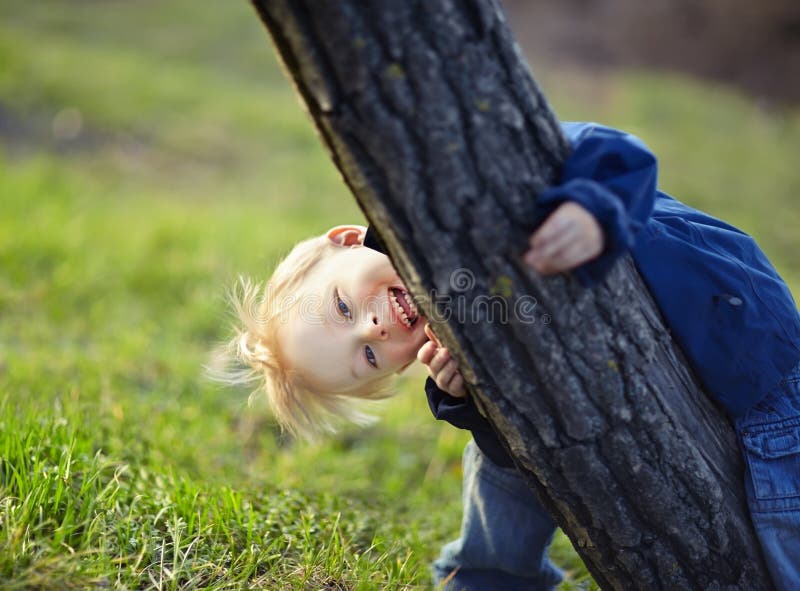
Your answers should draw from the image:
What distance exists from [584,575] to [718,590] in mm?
770

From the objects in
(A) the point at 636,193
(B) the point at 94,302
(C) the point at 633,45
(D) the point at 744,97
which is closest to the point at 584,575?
(A) the point at 636,193

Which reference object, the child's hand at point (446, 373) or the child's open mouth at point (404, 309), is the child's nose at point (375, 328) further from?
the child's hand at point (446, 373)

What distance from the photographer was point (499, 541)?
2.18 m

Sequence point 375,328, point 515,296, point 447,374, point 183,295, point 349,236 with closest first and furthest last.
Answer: point 515,296, point 447,374, point 375,328, point 349,236, point 183,295

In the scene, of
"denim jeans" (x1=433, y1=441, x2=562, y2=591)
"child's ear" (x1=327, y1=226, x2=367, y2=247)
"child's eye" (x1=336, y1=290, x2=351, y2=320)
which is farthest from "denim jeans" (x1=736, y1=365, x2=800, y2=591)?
"child's ear" (x1=327, y1=226, x2=367, y2=247)

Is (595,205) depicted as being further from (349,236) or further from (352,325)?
(349,236)

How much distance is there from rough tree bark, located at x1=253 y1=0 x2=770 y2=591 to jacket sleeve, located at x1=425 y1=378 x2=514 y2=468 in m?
0.27

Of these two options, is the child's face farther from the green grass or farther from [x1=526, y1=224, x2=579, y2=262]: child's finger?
[x1=526, y1=224, x2=579, y2=262]: child's finger

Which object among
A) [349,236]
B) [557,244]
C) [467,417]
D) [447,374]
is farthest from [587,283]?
[349,236]

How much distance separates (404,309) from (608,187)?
34.7 inches

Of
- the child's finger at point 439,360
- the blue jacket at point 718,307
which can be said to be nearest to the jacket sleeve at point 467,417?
the blue jacket at point 718,307

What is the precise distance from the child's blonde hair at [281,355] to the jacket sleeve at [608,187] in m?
1.10

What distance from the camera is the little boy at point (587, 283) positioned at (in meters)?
1.32

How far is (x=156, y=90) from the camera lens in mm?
8773
